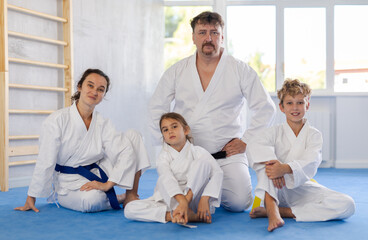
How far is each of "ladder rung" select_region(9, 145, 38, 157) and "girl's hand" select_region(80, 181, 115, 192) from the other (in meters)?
1.25

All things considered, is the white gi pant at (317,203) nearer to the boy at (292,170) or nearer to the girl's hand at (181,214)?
the boy at (292,170)

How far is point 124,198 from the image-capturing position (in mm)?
2852

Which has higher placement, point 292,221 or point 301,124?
point 301,124

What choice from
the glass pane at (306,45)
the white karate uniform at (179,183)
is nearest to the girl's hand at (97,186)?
the white karate uniform at (179,183)

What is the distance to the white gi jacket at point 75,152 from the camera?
2.62 m

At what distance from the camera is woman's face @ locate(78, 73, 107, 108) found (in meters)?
2.71

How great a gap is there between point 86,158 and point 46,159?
0.25 meters

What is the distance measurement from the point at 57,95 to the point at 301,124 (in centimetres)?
247

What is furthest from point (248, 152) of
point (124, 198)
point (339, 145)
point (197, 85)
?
point (339, 145)

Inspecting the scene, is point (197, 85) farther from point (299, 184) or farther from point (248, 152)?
point (299, 184)

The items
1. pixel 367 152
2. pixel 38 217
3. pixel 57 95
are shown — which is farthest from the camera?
pixel 367 152

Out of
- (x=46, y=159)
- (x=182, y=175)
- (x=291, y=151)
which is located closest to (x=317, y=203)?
(x=291, y=151)

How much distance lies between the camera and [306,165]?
2330 millimetres

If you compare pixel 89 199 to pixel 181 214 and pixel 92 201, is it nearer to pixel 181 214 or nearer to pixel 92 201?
pixel 92 201
